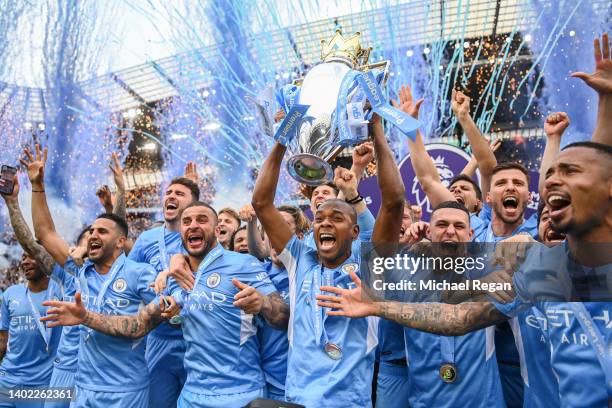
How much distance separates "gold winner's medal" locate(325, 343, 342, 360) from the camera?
8.82ft

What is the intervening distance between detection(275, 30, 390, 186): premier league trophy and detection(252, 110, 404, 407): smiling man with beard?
24 cm

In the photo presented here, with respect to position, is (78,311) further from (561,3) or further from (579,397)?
(561,3)

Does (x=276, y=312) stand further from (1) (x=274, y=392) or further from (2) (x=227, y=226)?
(2) (x=227, y=226)

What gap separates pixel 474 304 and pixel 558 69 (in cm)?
1222

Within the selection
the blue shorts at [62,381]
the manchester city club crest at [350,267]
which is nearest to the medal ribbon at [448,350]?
the manchester city club crest at [350,267]

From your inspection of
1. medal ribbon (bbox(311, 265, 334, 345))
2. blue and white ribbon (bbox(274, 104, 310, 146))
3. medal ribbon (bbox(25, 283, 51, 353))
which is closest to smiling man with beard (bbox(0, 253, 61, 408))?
medal ribbon (bbox(25, 283, 51, 353))

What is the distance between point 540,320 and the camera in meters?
2.30

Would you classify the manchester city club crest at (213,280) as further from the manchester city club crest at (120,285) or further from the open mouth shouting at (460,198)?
the open mouth shouting at (460,198)

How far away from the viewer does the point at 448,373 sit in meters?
2.70

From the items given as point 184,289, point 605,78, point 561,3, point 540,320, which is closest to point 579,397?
point 540,320

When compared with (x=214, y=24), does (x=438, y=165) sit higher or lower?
lower

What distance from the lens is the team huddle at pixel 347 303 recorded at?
→ 202 centimetres

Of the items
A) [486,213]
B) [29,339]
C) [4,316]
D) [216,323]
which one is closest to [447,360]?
[216,323]

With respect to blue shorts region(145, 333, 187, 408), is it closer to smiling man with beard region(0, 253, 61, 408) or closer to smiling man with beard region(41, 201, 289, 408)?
smiling man with beard region(41, 201, 289, 408)
